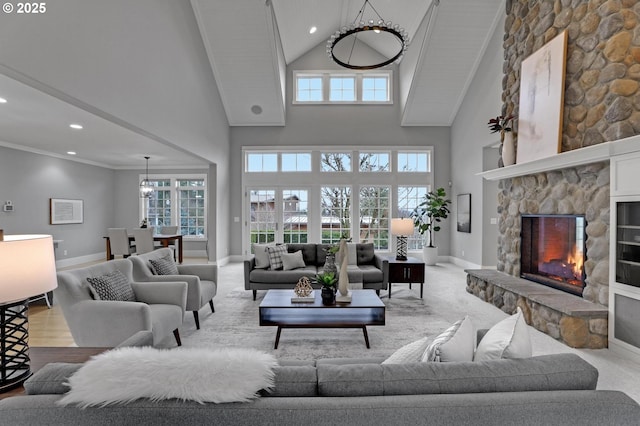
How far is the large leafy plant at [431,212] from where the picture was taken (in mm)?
7746

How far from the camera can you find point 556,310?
11.1ft

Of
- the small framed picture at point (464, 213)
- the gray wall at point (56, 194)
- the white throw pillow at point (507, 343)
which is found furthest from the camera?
the small framed picture at point (464, 213)

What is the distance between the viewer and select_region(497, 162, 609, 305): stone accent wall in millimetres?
3340

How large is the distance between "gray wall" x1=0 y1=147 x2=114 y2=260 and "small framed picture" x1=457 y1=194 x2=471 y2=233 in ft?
29.3

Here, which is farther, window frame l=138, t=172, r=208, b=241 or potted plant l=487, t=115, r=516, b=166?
window frame l=138, t=172, r=208, b=241

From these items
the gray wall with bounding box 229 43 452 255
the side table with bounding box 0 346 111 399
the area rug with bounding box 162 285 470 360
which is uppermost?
the gray wall with bounding box 229 43 452 255

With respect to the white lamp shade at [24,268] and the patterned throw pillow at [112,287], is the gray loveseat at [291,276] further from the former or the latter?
the white lamp shade at [24,268]

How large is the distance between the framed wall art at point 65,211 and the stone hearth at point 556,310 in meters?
8.65

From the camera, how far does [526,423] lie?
1033 millimetres

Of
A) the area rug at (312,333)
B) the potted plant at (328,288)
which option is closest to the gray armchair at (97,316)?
the area rug at (312,333)

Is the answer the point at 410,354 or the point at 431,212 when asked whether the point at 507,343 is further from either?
the point at 431,212

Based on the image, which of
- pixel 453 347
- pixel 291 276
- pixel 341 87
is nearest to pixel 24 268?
pixel 453 347

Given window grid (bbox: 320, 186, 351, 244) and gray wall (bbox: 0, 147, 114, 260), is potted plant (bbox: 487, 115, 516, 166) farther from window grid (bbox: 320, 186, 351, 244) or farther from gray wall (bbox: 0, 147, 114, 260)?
gray wall (bbox: 0, 147, 114, 260)

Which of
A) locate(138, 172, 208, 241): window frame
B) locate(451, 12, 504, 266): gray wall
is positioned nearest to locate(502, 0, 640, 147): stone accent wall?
locate(451, 12, 504, 266): gray wall
